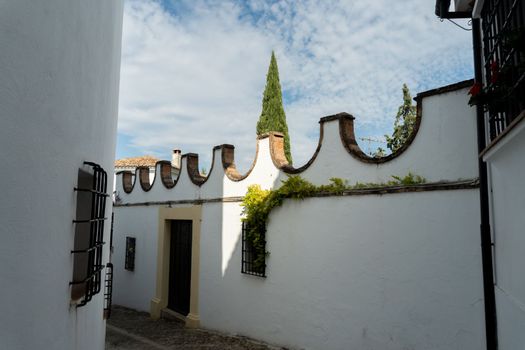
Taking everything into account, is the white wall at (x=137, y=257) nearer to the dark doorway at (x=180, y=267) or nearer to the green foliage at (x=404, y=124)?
the dark doorway at (x=180, y=267)

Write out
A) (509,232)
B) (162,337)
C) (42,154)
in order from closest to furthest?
1. (42,154)
2. (509,232)
3. (162,337)

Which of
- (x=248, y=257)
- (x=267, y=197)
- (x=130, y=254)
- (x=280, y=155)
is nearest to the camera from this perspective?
(x=267, y=197)

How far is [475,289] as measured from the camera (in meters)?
4.66

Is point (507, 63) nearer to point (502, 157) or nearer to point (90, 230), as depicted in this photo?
point (502, 157)

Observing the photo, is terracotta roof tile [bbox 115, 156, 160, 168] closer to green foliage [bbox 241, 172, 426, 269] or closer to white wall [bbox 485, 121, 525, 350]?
green foliage [bbox 241, 172, 426, 269]

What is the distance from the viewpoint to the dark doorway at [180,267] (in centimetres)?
1030

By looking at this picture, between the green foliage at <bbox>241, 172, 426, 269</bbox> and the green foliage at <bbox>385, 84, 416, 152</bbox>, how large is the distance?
12.4 m

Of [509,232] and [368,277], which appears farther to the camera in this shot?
[368,277]

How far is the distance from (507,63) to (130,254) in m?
12.0

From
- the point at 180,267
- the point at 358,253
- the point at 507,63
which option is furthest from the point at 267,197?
the point at 507,63

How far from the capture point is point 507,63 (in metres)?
2.72

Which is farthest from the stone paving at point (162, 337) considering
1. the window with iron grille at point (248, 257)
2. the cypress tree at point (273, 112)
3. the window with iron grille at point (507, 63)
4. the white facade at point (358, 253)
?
the cypress tree at point (273, 112)

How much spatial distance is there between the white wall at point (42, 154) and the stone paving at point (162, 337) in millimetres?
4672

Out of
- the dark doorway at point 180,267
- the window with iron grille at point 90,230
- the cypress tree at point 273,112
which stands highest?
the cypress tree at point 273,112
